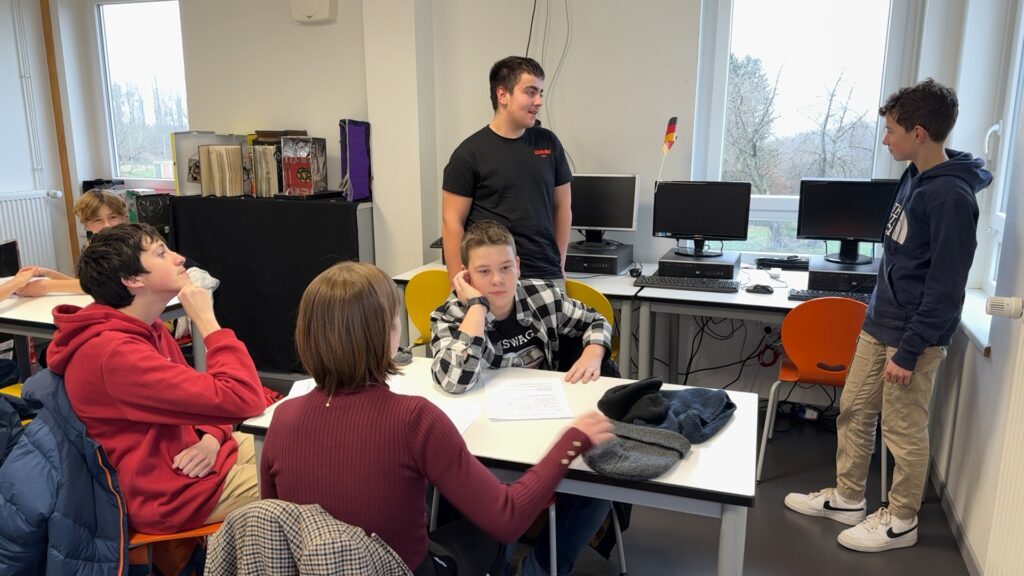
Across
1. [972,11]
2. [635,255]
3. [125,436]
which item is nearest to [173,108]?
[635,255]

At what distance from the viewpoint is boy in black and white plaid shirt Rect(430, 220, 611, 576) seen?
6.19 ft

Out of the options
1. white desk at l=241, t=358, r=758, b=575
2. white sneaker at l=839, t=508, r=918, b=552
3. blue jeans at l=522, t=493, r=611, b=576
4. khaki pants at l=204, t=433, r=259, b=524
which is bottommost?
white sneaker at l=839, t=508, r=918, b=552

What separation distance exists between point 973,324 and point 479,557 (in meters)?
2.03

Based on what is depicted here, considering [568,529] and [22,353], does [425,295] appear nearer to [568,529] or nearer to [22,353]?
[568,529]

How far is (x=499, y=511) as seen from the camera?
1205mm

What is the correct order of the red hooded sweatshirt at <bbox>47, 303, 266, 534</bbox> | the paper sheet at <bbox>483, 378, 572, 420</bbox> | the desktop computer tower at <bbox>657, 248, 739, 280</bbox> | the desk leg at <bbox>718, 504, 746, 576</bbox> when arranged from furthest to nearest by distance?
the desktop computer tower at <bbox>657, 248, 739, 280</bbox> < the paper sheet at <bbox>483, 378, 572, 420</bbox> < the red hooded sweatshirt at <bbox>47, 303, 266, 534</bbox> < the desk leg at <bbox>718, 504, 746, 576</bbox>

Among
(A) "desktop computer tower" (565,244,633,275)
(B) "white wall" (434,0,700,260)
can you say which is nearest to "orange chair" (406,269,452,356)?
(A) "desktop computer tower" (565,244,633,275)

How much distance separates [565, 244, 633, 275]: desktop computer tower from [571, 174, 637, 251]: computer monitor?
0.05 metres

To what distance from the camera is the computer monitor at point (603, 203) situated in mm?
3510

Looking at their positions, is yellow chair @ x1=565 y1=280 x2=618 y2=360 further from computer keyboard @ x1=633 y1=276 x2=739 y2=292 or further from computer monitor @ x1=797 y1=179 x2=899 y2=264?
computer monitor @ x1=797 y1=179 x2=899 y2=264

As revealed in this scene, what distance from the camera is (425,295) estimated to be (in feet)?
9.95

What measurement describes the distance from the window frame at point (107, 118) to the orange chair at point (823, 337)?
13.4 feet

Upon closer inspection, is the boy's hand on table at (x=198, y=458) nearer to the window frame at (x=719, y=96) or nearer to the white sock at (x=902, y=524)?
the white sock at (x=902, y=524)

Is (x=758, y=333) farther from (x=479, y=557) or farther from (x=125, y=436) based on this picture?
(x=125, y=436)
